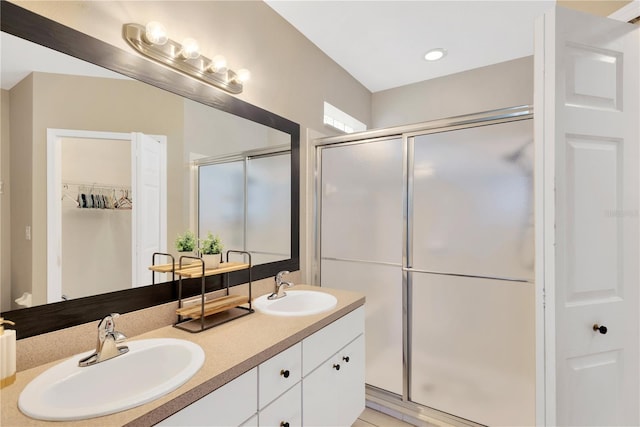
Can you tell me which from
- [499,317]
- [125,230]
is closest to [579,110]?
[499,317]

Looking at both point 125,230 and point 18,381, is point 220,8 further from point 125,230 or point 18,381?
point 18,381

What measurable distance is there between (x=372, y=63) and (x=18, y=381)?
288 centimetres

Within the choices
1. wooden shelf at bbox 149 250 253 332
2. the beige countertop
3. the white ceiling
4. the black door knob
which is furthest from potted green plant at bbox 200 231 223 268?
the black door knob

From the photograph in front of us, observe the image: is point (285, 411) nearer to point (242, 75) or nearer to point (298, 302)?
point (298, 302)

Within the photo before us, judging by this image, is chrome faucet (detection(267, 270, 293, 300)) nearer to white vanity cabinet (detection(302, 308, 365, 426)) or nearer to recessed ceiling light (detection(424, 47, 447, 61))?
white vanity cabinet (detection(302, 308, 365, 426))

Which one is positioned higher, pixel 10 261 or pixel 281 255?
pixel 10 261

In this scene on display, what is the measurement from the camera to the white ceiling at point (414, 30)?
1903mm

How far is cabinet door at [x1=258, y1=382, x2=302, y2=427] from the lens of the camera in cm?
107

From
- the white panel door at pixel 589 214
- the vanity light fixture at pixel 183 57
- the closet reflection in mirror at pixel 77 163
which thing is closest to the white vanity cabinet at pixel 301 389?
the closet reflection in mirror at pixel 77 163

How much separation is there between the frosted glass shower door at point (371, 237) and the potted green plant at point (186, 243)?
1095 mm

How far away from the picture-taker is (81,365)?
909 millimetres

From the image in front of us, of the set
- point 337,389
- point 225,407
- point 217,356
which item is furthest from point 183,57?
point 337,389

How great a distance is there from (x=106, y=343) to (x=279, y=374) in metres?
0.60

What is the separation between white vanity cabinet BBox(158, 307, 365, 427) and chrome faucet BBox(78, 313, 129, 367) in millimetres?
360
